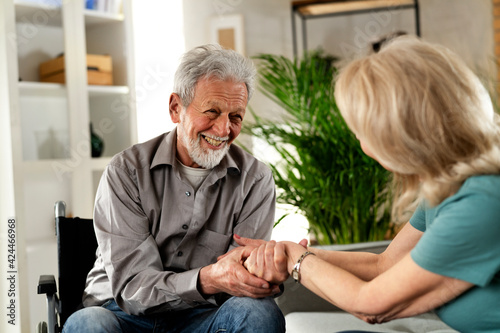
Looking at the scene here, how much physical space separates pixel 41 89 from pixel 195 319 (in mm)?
1849

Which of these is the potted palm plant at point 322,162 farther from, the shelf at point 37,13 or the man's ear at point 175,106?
the shelf at point 37,13

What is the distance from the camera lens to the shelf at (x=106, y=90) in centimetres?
323

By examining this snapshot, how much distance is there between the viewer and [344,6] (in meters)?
5.02

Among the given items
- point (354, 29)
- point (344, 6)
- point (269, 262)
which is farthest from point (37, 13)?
point (354, 29)

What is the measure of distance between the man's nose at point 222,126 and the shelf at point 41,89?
1556 mm

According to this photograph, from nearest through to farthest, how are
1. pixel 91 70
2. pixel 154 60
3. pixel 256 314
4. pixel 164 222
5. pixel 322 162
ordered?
pixel 256 314, pixel 164 222, pixel 322 162, pixel 91 70, pixel 154 60

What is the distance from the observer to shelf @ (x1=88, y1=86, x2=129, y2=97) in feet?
10.6

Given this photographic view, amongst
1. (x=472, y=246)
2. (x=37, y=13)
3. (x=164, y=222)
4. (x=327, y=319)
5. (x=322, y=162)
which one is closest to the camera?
(x=472, y=246)

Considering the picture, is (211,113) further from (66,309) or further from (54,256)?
(54,256)

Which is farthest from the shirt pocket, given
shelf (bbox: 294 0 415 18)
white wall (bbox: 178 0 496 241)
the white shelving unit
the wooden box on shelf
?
shelf (bbox: 294 0 415 18)

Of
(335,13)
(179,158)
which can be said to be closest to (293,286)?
(179,158)

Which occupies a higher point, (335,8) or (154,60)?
(335,8)

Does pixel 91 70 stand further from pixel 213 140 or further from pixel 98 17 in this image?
pixel 213 140

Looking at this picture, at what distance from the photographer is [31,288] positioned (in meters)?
2.87
